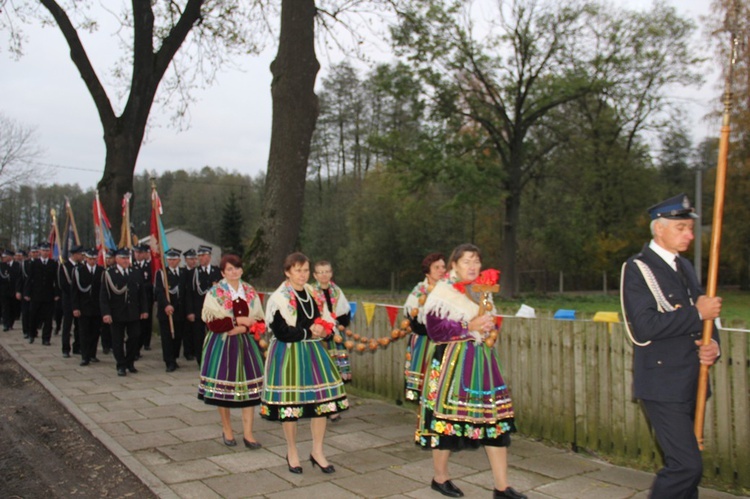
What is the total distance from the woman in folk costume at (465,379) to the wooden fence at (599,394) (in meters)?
1.58

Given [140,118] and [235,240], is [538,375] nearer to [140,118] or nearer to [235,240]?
[140,118]

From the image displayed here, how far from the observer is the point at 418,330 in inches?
272

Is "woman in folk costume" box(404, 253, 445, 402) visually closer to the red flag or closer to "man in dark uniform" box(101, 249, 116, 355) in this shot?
the red flag

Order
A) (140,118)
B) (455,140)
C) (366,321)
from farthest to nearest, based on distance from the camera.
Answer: (455,140) → (140,118) → (366,321)

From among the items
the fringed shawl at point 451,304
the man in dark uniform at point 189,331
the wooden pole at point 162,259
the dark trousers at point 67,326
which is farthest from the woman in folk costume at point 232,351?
the dark trousers at point 67,326

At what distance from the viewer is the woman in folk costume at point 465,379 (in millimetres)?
4672

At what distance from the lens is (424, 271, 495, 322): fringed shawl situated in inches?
188

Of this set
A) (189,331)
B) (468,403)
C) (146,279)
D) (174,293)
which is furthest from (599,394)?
(146,279)

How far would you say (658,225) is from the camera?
4.04m

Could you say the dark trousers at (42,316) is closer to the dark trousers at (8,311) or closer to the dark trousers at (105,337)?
the dark trousers at (105,337)

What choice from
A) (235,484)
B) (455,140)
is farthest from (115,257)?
(455,140)

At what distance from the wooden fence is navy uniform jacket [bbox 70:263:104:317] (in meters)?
7.88

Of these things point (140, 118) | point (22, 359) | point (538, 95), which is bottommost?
point (22, 359)

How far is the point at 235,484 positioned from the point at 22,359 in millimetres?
8699
